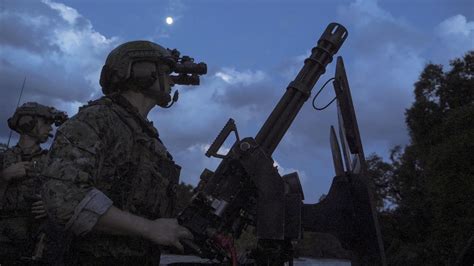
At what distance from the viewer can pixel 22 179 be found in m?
7.15

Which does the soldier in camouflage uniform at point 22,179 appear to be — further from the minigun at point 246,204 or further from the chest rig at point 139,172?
the minigun at point 246,204

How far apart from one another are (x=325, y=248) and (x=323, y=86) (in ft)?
169

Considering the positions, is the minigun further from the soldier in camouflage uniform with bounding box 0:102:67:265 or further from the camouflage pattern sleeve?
the soldier in camouflage uniform with bounding box 0:102:67:265

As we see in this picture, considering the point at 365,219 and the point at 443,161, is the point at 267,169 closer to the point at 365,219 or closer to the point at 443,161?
the point at 365,219

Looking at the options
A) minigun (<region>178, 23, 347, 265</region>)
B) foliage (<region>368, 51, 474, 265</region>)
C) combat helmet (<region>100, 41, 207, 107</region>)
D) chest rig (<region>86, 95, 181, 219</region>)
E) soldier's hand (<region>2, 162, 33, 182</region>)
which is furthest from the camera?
foliage (<region>368, 51, 474, 265</region>)

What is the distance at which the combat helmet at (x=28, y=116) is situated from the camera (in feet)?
25.2

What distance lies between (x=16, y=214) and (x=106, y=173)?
4563mm

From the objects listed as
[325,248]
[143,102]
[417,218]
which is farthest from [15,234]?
[325,248]

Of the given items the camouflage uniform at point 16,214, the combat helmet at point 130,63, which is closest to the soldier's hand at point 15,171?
the camouflage uniform at point 16,214

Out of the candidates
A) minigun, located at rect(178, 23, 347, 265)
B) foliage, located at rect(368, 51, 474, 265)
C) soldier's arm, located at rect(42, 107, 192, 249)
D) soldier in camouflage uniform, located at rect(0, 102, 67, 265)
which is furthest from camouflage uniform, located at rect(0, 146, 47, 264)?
foliage, located at rect(368, 51, 474, 265)

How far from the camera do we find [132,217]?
3.22 meters

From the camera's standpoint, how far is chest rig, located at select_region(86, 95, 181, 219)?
367cm

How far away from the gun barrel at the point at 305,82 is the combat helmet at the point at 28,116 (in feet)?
15.9

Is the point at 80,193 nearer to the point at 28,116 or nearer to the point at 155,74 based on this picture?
the point at 155,74
